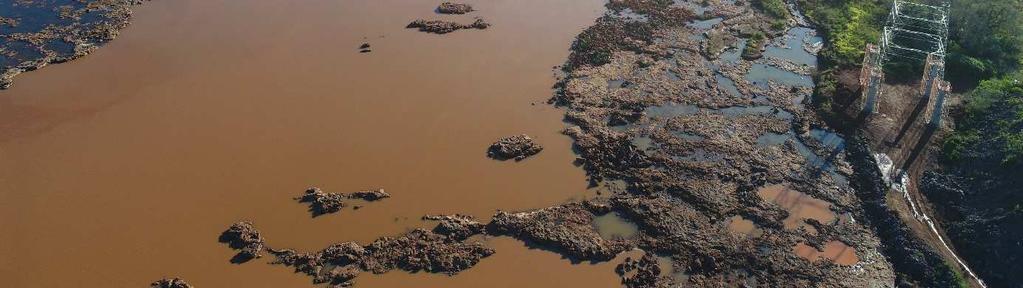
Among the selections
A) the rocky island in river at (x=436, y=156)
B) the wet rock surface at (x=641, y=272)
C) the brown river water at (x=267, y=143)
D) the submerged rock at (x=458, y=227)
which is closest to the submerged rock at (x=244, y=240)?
the rocky island in river at (x=436, y=156)

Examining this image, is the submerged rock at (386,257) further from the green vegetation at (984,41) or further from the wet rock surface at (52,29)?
the green vegetation at (984,41)

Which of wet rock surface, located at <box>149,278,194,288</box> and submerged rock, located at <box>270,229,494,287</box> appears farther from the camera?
submerged rock, located at <box>270,229,494,287</box>

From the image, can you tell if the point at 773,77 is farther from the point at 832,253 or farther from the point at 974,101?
the point at 832,253

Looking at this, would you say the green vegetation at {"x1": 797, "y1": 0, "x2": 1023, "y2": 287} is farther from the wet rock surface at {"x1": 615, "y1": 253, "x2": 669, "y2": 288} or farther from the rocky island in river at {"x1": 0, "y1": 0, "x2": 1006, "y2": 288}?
the wet rock surface at {"x1": 615, "y1": 253, "x2": 669, "y2": 288}

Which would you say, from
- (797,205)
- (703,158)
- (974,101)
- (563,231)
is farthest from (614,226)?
(974,101)

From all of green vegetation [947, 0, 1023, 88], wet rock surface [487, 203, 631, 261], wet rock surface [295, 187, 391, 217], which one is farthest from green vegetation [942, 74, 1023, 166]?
wet rock surface [295, 187, 391, 217]

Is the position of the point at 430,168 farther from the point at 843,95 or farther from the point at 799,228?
the point at 843,95

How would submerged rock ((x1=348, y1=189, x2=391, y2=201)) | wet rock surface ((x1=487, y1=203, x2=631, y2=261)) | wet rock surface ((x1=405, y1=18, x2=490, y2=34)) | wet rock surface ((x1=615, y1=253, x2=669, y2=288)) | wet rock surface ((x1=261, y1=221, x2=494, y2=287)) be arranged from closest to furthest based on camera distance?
wet rock surface ((x1=615, y1=253, x2=669, y2=288)) < wet rock surface ((x1=261, y1=221, x2=494, y2=287)) < wet rock surface ((x1=487, y1=203, x2=631, y2=261)) < submerged rock ((x1=348, y1=189, x2=391, y2=201)) < wet rock surface ((x1=405, y1=18, x2=490, y2=34))
